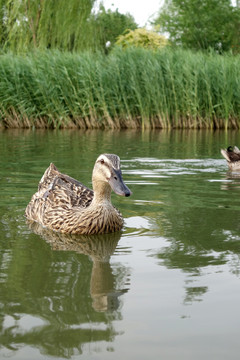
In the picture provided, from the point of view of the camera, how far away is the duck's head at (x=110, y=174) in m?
5.23

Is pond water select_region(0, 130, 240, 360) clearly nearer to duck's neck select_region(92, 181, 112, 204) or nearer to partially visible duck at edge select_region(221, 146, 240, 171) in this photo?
duck's neck select_region(92, 181, 112, 204)

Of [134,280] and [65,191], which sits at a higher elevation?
[65,191]

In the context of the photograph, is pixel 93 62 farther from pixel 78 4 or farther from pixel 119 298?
pixel 119 298

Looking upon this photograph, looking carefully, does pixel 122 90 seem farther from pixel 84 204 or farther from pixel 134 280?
pixel 134 280

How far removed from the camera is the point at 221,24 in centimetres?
5069

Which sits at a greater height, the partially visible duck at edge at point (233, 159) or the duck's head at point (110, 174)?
the duck's head at point (110, 174)

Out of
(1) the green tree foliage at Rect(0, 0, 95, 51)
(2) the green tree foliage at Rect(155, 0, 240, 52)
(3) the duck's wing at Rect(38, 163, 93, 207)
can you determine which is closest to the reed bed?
(1) the green tree foliage at Rect(0, 0, 95, 51)

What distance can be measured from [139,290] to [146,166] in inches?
275

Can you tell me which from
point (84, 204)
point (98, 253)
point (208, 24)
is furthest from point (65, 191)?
point (208, 24)

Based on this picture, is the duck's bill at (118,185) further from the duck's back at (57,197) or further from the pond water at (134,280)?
the duck's back at (57,197)

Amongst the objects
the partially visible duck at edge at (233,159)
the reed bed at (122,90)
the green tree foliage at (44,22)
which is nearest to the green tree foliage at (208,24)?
the green tree foliage at (44,22)

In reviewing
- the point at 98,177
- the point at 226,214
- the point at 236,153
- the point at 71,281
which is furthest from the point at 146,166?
the point at 71,281

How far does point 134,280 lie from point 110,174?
4.58 ft

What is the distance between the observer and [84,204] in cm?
617
